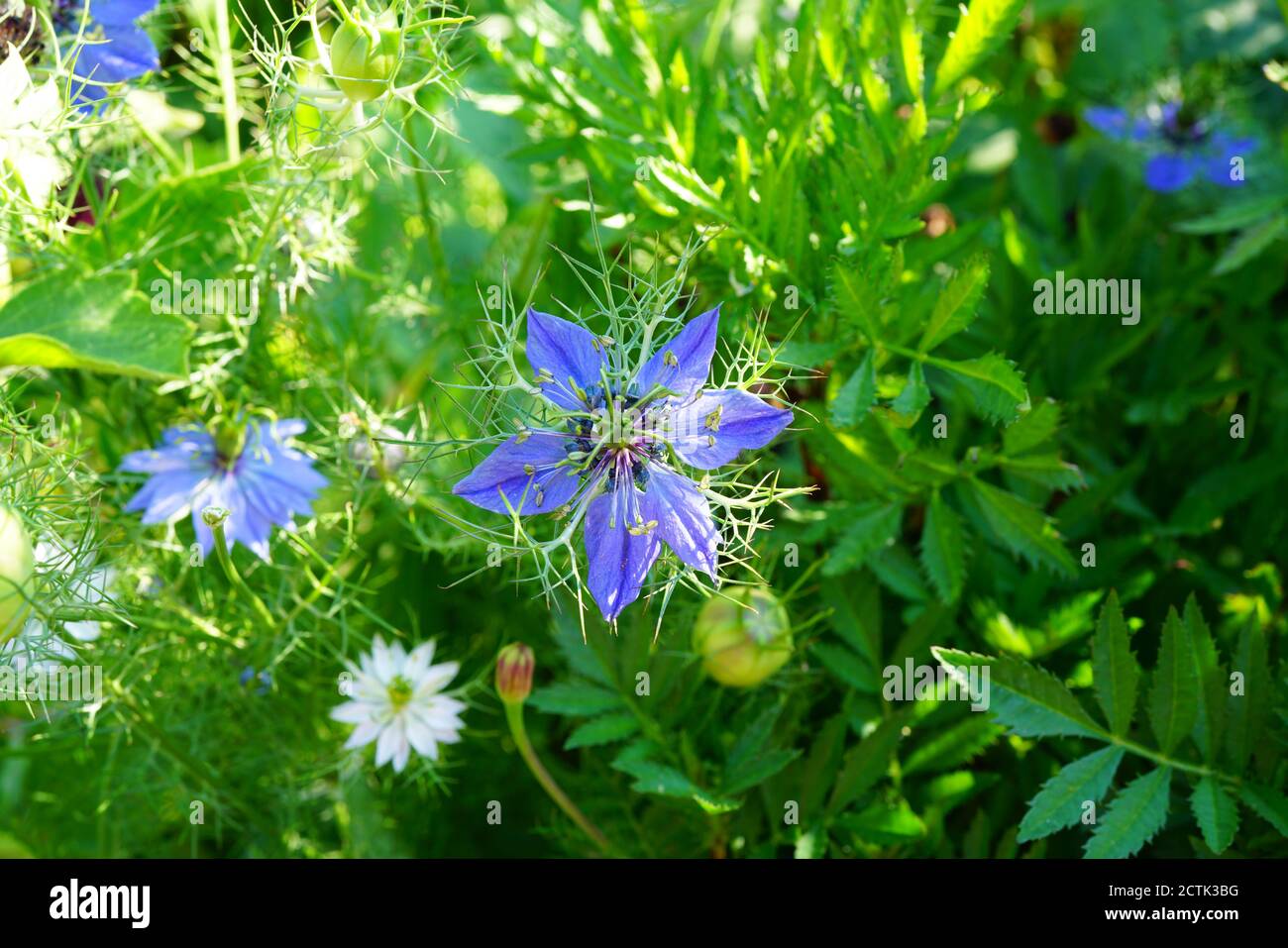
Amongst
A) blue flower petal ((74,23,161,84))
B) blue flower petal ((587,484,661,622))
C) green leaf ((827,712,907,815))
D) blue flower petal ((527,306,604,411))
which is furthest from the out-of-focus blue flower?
green leaf ((827,712,907,815))

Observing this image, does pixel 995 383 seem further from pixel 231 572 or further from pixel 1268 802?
pixel 231 572

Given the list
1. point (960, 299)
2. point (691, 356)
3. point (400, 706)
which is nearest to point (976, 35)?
point (960, 299)

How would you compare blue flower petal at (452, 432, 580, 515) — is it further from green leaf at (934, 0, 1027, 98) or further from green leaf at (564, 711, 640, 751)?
green leaf at (934, 0, 1027, 98)

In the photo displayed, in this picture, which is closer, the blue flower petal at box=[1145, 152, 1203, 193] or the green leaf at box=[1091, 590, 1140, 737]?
the green leaf at box=[1091, 590, 1140, 737]

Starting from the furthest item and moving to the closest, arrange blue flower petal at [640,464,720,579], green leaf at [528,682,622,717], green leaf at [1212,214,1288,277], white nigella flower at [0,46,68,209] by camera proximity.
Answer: green leaf at [1212,214,1288,277] < green leaf at [528,682,622,717] < white nigella flower at [0,46,68,209] < blue flower petal at [640,464,720,579]

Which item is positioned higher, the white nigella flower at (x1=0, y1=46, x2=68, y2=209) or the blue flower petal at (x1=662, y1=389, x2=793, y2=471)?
the white nigella flower at (x1=0, y1=46, x2=68, y2=209)

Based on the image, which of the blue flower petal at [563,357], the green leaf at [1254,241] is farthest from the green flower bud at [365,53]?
the green leaf at [1254,241]
